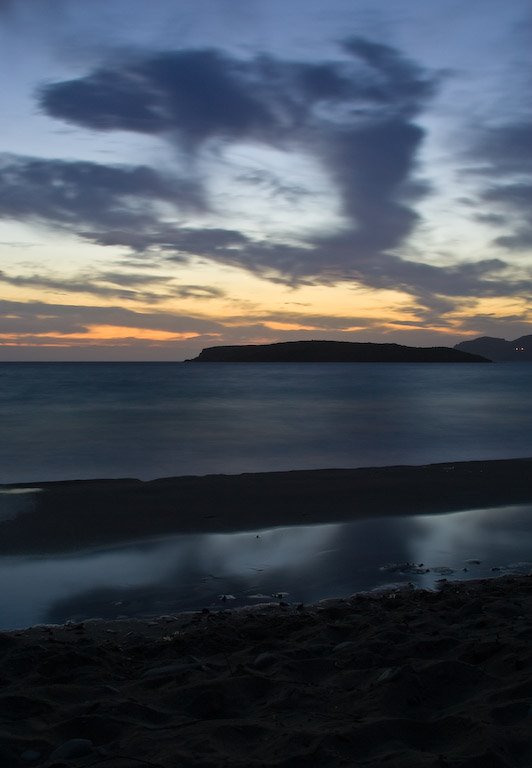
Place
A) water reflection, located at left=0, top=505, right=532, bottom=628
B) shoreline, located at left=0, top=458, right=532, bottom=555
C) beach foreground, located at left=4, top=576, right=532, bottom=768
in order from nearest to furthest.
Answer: beach foreground, located at left=4, top=576, right=532, bottom=768 → water reflection, located at left=0, top=505, right=532, bottom=628 → shoreline, located at left=0, top=458, right=532, bottom=555

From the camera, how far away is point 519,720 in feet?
11.1

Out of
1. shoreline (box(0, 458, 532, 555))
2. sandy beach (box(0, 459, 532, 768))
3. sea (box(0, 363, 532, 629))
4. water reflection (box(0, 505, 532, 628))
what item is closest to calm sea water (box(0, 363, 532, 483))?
→ sea (box(0, 363, 532, 629))

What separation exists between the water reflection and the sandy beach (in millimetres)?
495

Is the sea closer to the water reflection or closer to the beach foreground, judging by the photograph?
the water reflection

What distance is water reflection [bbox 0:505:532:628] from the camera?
6.45 meters

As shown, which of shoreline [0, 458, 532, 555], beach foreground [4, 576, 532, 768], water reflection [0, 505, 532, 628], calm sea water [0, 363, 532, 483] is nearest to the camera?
beach foreground [4, 576, 532, 768]

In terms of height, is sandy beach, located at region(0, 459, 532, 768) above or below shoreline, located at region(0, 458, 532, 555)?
above

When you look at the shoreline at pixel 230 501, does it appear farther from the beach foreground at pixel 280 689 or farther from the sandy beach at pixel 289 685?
the beach foreground at pixel 280 689

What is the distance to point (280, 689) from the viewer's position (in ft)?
13.1

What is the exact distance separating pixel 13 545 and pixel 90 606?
2.66 meters

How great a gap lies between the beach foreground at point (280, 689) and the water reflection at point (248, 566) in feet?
2.25

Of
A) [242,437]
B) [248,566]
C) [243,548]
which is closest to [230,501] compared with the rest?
[243,548]

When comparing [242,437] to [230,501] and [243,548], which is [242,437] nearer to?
[230,501]

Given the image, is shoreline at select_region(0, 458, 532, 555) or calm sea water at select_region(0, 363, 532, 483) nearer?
shoreline at select_region(0, 458, 532, 555)
